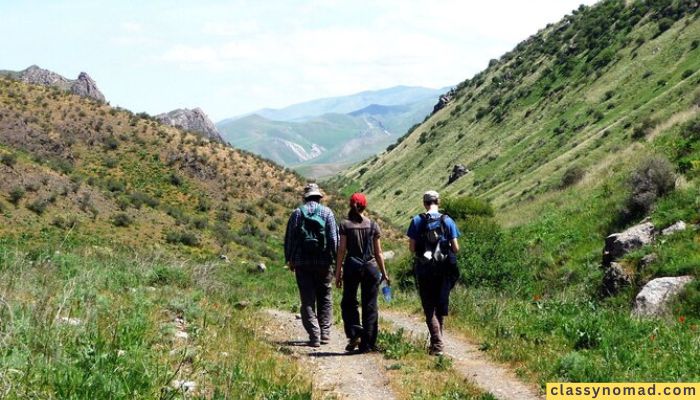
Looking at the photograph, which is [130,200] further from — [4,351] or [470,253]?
[4,351]

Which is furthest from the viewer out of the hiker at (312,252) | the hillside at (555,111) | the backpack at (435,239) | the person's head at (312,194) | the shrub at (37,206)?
the hillside at (555,111)

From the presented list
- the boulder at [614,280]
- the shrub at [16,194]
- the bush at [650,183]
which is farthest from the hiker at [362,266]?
the shrub at [16,194]

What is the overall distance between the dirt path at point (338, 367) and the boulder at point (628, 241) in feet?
27.5

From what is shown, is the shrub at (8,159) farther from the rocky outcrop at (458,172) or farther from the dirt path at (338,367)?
the rocky outcrop at (458,172)

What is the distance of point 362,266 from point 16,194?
29.3 metres

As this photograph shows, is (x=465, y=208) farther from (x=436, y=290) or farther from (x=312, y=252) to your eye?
(x=312, y=252)

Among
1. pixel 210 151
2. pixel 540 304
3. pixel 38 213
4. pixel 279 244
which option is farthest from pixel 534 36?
pixel 540 304

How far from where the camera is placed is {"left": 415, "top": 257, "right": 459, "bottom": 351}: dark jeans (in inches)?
357

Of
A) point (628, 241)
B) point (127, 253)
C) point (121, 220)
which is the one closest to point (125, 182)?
point (121, 220)

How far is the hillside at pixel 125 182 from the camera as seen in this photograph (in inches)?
1314

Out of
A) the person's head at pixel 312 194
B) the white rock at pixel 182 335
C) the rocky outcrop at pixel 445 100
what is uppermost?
the rocky outcrop at pixel 445 100

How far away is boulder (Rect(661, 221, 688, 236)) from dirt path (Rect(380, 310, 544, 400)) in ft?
23.6

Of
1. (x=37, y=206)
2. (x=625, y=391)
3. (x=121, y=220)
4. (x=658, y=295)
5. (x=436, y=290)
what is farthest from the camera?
(x=121, y=220)

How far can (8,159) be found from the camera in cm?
3588
